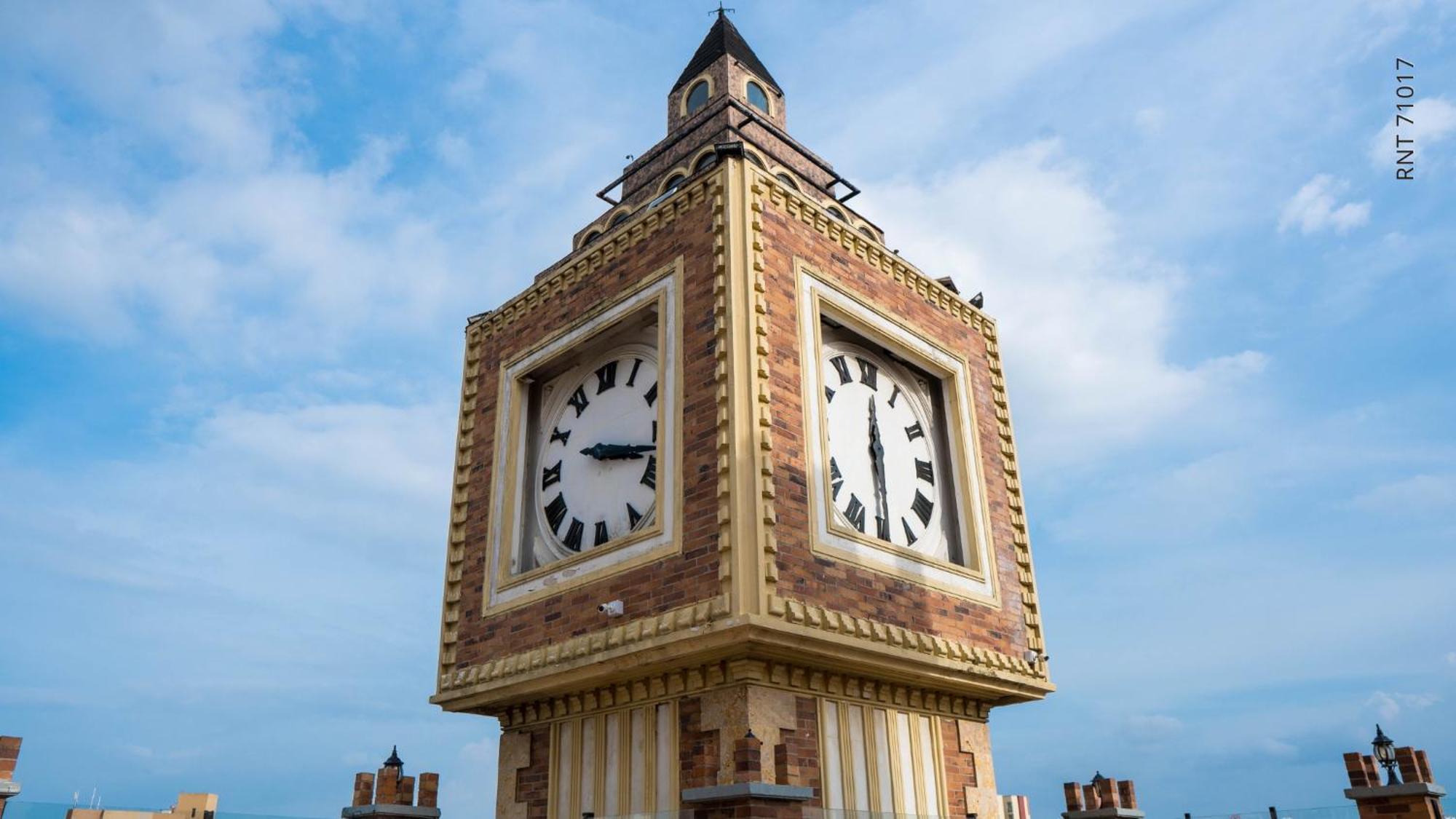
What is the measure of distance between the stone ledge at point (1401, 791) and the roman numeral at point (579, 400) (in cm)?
1037

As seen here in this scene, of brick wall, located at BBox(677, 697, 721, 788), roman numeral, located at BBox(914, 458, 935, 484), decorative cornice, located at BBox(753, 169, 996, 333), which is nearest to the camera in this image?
brick wall, located at BBox(677, 697, 721, 788)

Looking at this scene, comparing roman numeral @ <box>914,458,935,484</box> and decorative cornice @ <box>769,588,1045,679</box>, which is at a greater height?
roman numeral @ <box>914,458,935,484</box>

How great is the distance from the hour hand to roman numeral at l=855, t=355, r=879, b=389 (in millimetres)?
2651

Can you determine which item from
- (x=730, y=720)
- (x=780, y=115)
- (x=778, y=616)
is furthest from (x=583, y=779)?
(x=780, y=115)

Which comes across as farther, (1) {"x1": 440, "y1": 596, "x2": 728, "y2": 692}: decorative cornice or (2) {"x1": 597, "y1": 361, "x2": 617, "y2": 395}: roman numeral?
(2) {"x1": 597, "y1": 361, "x2": 617, "y2": 395}: roman numeral

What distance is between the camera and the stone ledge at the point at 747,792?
23.8ft

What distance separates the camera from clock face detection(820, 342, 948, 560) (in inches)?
403

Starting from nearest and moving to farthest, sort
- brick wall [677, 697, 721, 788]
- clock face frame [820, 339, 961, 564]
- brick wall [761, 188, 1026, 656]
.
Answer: brick wall [677, 697, 721, 788], brick wall [761, 188, 1026, 656], clock face frame [820, 339, 961, 564]

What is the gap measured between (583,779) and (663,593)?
7.71ft

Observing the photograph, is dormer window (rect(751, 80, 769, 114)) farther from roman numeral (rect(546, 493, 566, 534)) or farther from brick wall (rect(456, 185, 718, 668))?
roman numeral (rect(546, 493, 566, 534))

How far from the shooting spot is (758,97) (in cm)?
1656

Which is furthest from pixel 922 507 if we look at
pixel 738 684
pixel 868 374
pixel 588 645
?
pixel 588 645

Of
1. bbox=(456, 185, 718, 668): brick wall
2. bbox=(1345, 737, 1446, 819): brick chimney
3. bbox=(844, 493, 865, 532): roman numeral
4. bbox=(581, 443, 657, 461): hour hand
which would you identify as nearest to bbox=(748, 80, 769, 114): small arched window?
bbox=(456, 185, 718, 668): brick wall

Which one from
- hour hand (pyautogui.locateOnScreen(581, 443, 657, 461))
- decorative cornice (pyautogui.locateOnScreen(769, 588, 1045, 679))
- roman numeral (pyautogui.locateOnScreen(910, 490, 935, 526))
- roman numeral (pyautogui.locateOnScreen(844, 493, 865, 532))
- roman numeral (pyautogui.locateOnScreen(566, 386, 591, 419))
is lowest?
decorative cornice (pyautogui.locateOnScreen(769, 588, 1045, 679))
